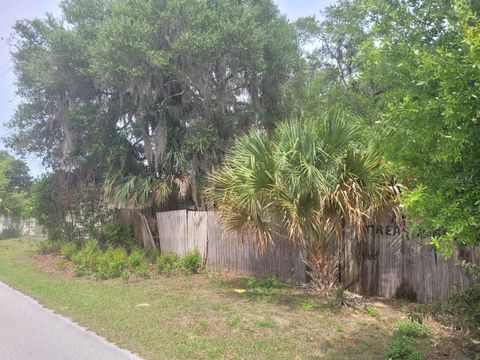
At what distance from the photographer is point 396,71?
4809 millimetres

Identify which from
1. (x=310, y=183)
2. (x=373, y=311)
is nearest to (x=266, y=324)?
(x=373, y=311)

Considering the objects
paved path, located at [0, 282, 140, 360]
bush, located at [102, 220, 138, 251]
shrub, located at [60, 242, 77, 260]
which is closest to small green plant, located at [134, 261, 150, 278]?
paved path, located at [0, 282, 140, 360]

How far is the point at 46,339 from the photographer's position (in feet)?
24.6

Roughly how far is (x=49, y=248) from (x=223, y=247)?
1064 centimetres

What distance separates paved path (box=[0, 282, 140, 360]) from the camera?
6621mm

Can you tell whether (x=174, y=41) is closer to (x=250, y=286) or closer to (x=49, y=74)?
(x=49, y=74)

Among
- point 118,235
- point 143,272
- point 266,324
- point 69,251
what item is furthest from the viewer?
point 118,235

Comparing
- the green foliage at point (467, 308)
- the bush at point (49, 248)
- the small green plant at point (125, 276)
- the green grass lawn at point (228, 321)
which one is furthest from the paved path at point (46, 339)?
the bush at point (49, 248)

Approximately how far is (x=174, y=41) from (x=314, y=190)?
7.97 metres

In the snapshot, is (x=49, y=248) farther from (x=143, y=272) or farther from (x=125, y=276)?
(x=125, y=276)

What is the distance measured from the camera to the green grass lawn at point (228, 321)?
21.7 feet

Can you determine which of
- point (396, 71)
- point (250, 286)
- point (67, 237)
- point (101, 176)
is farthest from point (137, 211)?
point (396, 71)

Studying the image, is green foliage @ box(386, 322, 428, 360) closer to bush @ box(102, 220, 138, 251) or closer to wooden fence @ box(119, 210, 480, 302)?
wooden fence @ box(119, 210, 480, 302)

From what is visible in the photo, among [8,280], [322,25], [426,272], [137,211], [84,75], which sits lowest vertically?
[8,280]
